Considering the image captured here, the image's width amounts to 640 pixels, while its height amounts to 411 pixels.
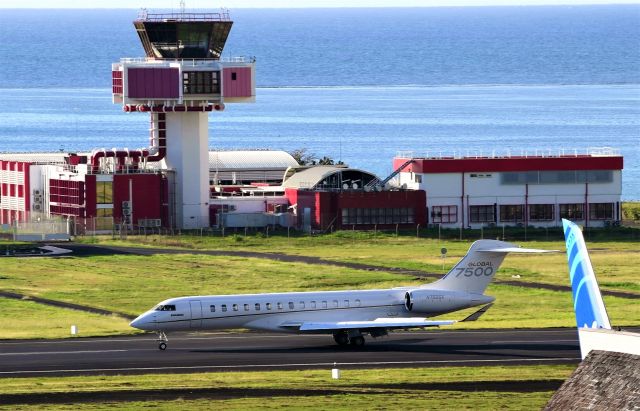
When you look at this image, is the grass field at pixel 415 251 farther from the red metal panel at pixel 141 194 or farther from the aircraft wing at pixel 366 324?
the aircraft wing at pixel 366 324

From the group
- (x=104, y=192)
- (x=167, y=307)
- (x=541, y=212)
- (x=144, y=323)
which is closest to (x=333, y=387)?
(x=167, y=307)

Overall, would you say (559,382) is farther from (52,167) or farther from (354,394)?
(52,167)

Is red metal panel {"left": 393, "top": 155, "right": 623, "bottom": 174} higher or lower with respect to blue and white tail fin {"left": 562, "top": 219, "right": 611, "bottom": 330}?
higher

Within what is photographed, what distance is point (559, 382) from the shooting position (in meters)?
58.0

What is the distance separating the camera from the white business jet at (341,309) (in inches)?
2657

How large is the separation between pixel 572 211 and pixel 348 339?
209 feet

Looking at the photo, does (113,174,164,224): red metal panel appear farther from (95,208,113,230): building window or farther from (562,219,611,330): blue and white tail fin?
(562,219,611,330): blue and white tail fin

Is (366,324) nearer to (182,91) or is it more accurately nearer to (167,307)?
(167,307)

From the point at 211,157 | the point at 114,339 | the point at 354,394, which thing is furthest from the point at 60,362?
the point at 211,157

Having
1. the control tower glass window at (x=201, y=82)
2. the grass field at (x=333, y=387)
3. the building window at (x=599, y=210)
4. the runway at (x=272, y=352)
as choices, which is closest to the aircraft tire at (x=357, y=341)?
the runway at (x=272, y=352)

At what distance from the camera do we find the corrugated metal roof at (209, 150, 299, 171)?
497 feet

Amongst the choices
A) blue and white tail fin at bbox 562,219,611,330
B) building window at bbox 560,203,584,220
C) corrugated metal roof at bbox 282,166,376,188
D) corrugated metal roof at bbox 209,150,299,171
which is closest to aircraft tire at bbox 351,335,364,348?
blue and white tail fin at bbox 562,219,611,330

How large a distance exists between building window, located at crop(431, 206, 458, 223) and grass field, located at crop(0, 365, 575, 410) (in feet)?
214

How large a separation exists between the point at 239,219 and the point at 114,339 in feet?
183
